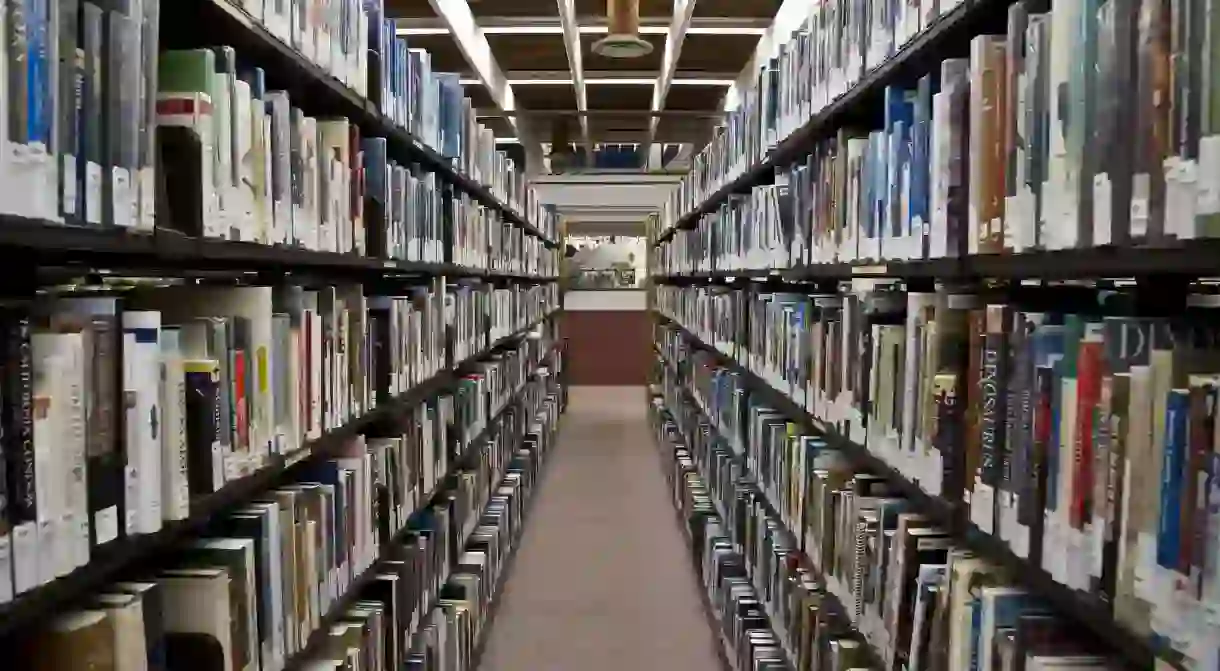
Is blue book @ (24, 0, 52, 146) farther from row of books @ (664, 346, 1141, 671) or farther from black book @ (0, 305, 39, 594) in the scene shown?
row of books @ (664, 346, 1141, 671)

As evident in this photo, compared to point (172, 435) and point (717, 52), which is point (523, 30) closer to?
point (717, 52)

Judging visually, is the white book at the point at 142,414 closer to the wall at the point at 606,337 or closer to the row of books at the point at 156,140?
the row of books at the point at 156,140

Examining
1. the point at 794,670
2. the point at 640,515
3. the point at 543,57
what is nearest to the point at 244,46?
the point at 794,670

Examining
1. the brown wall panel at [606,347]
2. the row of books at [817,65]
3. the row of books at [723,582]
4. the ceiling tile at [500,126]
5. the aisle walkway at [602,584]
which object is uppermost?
the ceiling tile at [500,126]

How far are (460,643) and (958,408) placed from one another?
2.36 meters

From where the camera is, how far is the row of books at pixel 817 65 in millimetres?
1977

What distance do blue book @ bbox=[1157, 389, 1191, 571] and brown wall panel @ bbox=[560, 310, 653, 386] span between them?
12.1 metres

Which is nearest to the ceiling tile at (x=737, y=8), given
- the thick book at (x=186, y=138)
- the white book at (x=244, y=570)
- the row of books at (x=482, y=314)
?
the row of books at (x=482, y=314)

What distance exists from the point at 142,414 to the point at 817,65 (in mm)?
2050

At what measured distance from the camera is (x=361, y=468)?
2438 mm

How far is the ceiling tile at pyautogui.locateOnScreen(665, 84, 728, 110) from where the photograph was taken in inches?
361

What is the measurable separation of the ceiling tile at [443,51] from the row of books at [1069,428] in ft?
18.5

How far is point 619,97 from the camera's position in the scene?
389 inches

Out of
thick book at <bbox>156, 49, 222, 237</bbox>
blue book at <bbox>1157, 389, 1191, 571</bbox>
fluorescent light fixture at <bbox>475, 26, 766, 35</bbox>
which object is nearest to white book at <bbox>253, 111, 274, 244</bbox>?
thick book at <bbox>156, 49, 222, 237</bbox>
